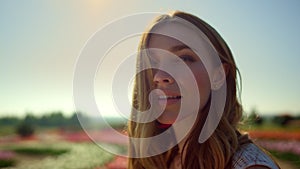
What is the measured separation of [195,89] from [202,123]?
0.13 metres

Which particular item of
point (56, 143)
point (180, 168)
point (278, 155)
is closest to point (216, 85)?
point (180, 168)

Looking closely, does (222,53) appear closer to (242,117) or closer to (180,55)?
(180,55)

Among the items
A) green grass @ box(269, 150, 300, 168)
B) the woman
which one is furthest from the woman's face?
green grass @ box(269, 150, 300, 168)

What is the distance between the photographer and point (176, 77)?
45.6 inches

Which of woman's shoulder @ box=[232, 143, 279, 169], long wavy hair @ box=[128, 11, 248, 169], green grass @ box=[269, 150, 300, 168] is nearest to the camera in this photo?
woman's shoulder @ box=[232, 143, 279, 169]

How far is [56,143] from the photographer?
9562 mm

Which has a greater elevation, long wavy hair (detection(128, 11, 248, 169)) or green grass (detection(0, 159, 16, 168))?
long wavy hair (detection(128, 11, 248, 169))

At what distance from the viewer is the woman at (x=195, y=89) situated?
3.79ft

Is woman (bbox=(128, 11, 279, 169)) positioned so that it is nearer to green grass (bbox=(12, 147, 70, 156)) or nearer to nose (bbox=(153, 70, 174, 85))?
nose (bbox=(153, 70, 174, 85))

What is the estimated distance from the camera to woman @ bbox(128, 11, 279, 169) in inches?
45.5

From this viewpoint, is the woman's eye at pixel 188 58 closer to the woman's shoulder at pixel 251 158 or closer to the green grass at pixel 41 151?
the woman's shoulder at pixel 251 158

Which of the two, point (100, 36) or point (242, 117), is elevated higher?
point (100, 36)

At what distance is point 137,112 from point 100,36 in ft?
1.10

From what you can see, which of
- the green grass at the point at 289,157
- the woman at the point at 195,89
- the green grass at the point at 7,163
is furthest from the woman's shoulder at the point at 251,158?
the green grass at the point at 289,157
